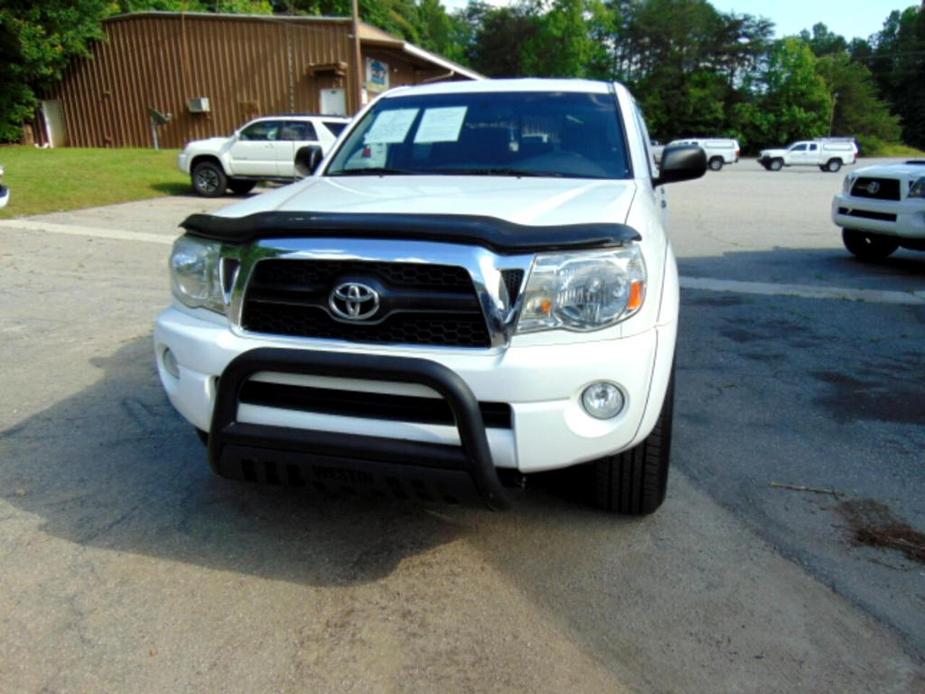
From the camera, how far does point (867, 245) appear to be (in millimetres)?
9570

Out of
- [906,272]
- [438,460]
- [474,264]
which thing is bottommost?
[906,272]

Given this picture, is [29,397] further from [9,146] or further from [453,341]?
[9,146]

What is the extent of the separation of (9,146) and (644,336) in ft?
97.5

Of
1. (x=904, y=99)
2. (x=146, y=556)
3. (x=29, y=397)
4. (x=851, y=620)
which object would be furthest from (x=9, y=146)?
(x=904, y=99)

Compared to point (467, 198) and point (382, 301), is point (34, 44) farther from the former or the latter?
point (382, 301)

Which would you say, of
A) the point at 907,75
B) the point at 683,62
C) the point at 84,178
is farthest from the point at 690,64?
the point at 84,178

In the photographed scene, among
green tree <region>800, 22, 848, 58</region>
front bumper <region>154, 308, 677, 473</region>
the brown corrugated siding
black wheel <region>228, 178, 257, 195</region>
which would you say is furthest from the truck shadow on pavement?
green tree <region>800, 22, 848, 58</region>

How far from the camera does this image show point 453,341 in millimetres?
2383

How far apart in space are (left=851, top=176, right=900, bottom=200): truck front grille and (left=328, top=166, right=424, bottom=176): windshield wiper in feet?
23.1

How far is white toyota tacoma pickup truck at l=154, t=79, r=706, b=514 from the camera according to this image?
2326 millimetres

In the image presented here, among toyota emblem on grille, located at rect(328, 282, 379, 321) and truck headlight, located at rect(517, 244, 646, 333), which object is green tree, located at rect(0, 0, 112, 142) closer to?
toyota emblem on grille, located at rect(328, 282, 379, 321)

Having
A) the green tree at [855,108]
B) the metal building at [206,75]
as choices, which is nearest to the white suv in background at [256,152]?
the metal building at [206,75]

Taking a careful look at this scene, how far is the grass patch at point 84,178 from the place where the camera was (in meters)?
13.8

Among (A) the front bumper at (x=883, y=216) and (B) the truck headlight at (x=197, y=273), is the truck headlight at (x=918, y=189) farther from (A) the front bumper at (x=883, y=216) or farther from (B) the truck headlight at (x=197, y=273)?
(B) the truck headlight at (x=197, y=273)
